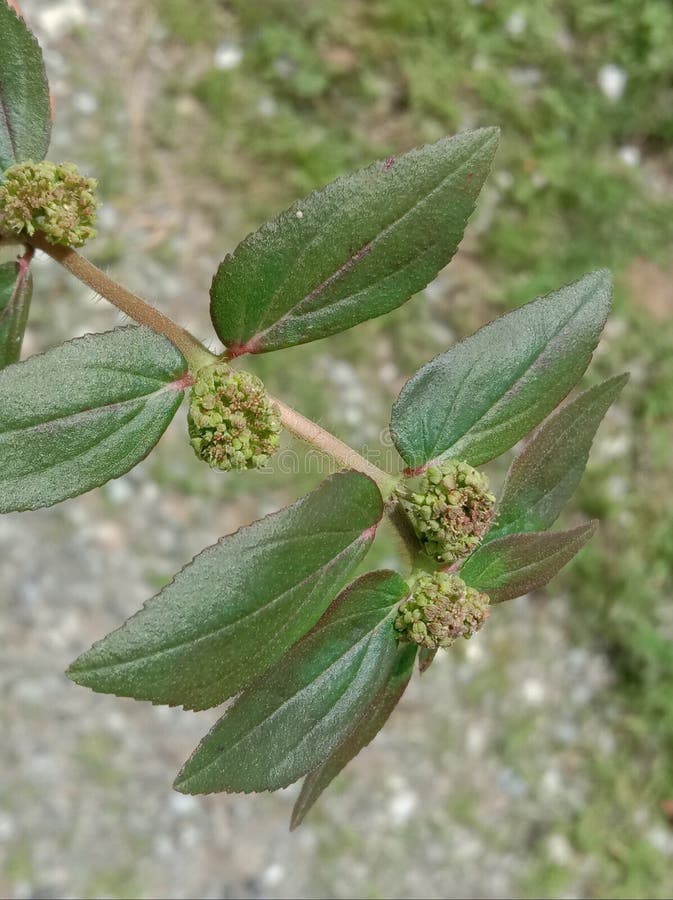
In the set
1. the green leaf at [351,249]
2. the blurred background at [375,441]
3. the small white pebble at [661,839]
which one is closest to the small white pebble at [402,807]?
the blurred background at [375,441]

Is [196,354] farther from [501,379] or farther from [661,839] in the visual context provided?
[661,839]

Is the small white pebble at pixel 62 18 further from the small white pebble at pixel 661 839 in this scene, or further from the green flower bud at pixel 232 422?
the small white pebble at pixel 661 839

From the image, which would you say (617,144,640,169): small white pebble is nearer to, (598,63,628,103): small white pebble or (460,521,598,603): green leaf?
(598,63,628,103): small white pebble

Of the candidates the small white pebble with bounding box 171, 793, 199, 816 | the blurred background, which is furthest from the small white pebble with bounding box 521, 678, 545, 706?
the small white pebble with bounding box 171, 793, 199, 816

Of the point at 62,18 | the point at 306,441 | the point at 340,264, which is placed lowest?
the point at 306,441

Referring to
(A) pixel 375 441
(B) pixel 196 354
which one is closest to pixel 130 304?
(B) pixel 196 354
